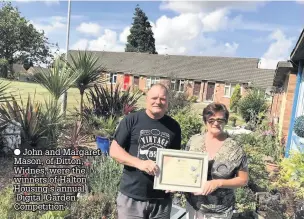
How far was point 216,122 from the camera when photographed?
89.4 inches

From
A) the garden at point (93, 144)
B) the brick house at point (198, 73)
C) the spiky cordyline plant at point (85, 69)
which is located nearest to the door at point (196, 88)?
the brick house at point (198, 73)

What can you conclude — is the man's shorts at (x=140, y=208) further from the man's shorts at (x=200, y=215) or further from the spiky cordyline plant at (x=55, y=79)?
the spiky cordyline plant at (x=55, y=79)

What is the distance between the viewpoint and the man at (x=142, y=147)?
2289 mm

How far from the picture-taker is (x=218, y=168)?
2.24 metres

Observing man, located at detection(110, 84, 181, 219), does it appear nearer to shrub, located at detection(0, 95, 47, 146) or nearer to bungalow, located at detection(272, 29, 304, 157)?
bungalow, located at detection(272, 29, 304, 157)

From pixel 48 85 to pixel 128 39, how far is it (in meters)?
57.4

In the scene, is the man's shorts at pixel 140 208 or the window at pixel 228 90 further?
the window at pixel 228 90

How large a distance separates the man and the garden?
141 centimetres

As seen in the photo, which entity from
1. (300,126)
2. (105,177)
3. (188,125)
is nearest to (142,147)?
(105,177)

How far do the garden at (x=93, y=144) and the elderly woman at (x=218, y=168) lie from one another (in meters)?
0.87

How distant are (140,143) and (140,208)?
0.51 meters

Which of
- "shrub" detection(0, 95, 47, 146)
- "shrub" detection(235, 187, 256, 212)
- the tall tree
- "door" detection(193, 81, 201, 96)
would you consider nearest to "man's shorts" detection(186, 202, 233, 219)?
"shrub" detection(235, 187, 256, 212)

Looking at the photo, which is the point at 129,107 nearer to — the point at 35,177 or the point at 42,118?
the point at 42,118

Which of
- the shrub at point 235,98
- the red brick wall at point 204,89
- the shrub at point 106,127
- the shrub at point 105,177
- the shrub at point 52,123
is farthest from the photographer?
the red brick wall at point 204,89
